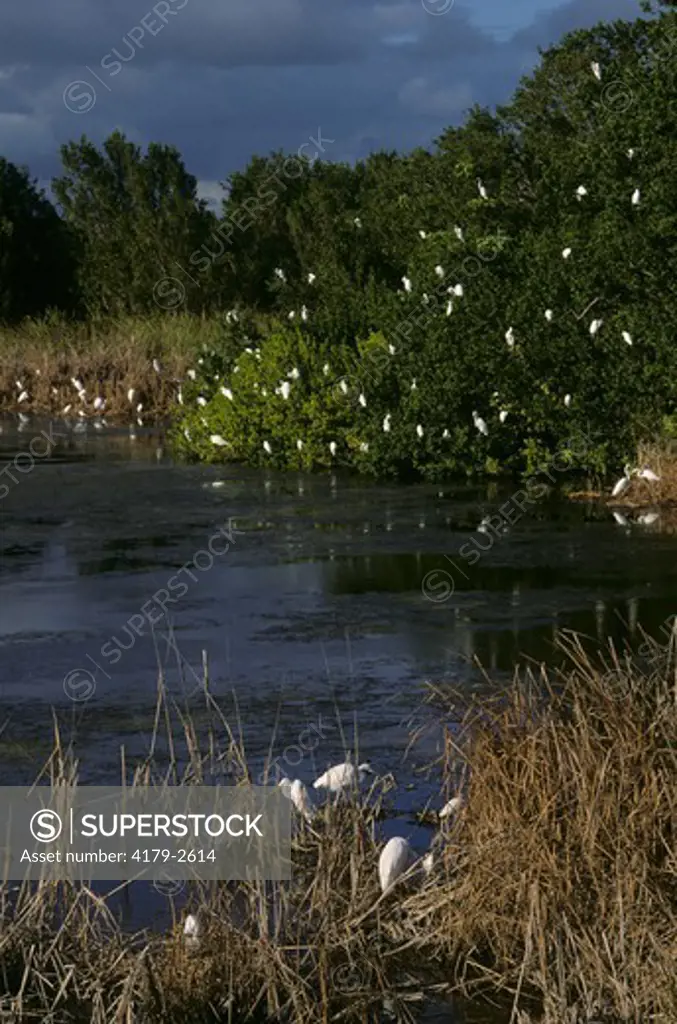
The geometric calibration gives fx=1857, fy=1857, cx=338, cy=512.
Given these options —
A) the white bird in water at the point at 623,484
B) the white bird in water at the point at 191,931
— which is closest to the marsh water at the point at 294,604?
the white bird in water at the point at 623,484

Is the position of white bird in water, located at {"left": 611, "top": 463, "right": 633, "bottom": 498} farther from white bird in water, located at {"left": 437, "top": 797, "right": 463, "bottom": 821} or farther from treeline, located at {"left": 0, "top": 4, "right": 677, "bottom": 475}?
white bird in water, located at {"left": 437, "top": 797, "right": 463, "bottom": 821}

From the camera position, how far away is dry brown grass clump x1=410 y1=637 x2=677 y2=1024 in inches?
220

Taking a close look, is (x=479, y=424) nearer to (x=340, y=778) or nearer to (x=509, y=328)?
(x=509, y=328)

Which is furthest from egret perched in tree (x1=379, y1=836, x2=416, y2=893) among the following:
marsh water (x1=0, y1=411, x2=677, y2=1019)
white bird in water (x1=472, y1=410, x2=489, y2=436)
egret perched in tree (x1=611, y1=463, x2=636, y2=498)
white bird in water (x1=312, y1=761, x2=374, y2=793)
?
white bird in water (x1=472, y1=410, x2=489, y2=436)

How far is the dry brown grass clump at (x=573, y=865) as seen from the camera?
5598 mm

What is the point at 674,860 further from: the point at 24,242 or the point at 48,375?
the point at 24,242

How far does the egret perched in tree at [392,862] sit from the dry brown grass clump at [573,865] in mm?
118

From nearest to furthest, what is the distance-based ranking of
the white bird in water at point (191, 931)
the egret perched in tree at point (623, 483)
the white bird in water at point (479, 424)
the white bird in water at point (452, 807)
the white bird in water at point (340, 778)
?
the white bird in water at point (191, 931) < the white bird in water at point (452, 807) < the white bird in water at point (340, 778) < the egret perched in tree at point (623, 483) < the white bird in water at point (479, 424)

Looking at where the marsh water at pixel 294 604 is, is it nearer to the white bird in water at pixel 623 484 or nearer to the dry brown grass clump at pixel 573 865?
the white bird in water at pixel 623 484

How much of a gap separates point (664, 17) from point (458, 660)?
9049 mm

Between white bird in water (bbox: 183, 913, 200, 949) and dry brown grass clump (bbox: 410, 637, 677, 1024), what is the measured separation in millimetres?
830

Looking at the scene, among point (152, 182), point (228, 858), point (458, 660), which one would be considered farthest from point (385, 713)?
point (152, 182)

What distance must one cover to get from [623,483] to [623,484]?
2.5 inches

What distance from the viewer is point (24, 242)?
45.4 metres
